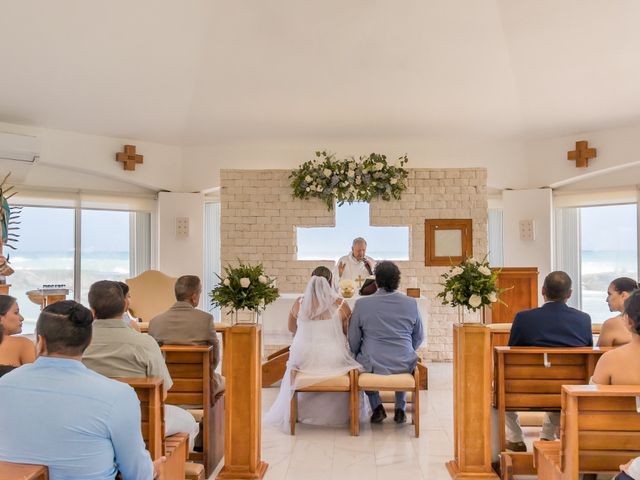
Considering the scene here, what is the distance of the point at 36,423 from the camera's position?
6.27ft

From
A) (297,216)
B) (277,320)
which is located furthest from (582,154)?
(277,320)

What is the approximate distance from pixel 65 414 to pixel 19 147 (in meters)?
6.16

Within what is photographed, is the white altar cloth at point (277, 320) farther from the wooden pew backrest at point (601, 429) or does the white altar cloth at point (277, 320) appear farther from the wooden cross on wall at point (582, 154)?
the wooden pew backrest at point (601, 429)

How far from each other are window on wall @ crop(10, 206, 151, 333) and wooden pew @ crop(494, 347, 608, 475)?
6.23 meters

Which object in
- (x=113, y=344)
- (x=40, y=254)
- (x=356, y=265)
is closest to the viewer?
(x=113, y=344)

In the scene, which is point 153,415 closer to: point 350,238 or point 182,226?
point 350,238

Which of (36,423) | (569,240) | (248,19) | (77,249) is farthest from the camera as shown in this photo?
(569,240)

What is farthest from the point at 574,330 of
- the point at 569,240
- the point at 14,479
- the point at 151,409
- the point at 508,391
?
the point at 569,240

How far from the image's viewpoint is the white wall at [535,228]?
8734 millimetres

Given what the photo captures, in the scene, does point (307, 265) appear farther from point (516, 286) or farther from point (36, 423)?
point (36, 423)

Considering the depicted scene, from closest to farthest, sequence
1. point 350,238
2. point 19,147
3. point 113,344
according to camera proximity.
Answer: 1. point 113,344
2. point 19,147
3. point 350,238

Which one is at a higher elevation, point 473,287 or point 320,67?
point 320,67

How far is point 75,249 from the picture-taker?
8375 mm

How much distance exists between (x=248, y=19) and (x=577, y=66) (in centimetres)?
374
